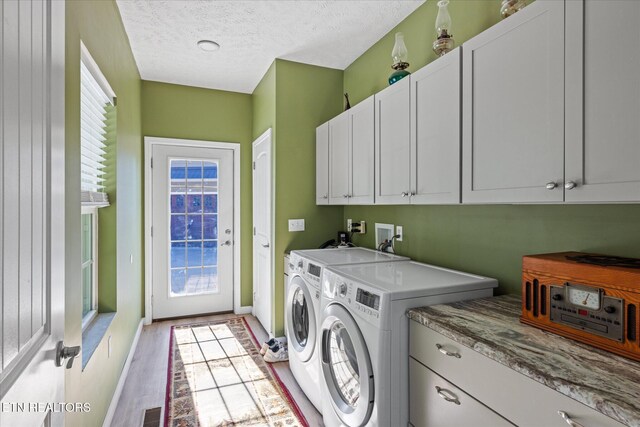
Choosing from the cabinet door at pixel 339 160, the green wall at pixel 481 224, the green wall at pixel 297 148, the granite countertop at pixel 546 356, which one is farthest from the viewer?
the green wall at pixel 297 148

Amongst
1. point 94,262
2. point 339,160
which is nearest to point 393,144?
point 339,160

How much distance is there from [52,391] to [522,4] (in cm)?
212

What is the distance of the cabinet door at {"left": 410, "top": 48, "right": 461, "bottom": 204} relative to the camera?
152 centimetres

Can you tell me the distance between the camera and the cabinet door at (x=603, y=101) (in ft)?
3.00

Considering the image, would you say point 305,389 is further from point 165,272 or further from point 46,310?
point 165,272

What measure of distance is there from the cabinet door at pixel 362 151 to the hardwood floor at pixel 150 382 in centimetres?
145

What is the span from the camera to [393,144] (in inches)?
78.7

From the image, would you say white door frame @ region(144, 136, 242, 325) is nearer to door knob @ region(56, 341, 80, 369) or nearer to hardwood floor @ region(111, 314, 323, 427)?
hardwood floor @ region(111, 314, 323, 427)

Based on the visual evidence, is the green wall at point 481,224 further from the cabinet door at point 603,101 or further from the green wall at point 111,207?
the green wall at point 111,207

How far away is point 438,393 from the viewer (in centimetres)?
123

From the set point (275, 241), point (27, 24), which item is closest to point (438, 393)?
point (27, 24)

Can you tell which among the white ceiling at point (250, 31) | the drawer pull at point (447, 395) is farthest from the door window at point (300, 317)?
the white ceiling at point (250, 31)

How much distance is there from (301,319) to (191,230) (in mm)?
2113

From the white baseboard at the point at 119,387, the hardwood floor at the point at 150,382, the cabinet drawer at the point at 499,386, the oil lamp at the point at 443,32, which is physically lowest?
the hardwood floor at the point at 150,382
